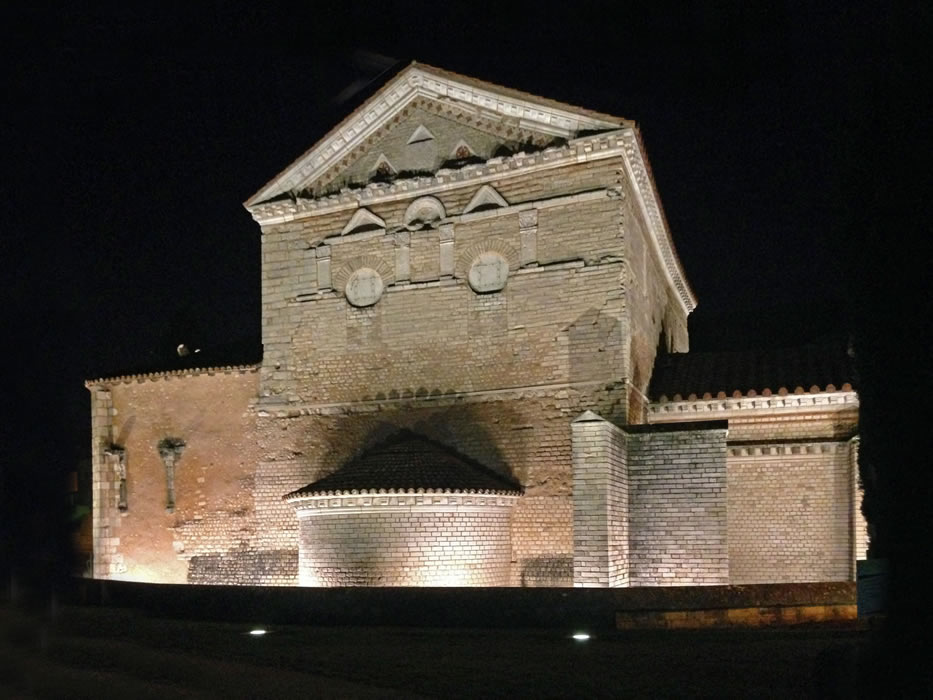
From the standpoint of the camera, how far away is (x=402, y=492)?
14.2 meters

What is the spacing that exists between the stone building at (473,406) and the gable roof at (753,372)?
0.06 m

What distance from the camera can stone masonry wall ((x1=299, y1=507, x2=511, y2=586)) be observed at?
14.2 metres

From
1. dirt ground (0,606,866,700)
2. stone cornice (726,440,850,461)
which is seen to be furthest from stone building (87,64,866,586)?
dirt ground (0,606,866,700)

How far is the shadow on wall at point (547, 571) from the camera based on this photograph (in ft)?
49.1

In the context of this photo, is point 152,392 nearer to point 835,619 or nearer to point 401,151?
point 401,151

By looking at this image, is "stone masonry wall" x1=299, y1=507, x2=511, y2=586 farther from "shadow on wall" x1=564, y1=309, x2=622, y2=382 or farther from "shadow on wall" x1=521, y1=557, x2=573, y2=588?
"shadow on wall" x1=564, y1=309, x2=622, y2=382

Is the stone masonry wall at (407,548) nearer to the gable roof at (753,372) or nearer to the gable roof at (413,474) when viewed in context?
the gable roof at (413,474)

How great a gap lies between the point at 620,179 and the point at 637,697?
10.2 m

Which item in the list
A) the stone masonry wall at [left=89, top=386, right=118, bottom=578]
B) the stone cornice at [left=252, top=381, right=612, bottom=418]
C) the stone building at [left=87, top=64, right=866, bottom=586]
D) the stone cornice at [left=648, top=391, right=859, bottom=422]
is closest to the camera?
the stone building at [left=87, top=64, right=866, bottom=586]

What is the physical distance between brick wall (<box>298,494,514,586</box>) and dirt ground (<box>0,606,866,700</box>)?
308cm

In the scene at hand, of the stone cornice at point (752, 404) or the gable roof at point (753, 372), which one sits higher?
the gable roof at point (753, 372)

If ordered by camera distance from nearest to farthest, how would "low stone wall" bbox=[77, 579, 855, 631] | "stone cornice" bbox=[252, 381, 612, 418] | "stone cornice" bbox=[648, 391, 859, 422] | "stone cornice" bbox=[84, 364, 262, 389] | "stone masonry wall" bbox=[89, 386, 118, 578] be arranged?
"low stone wall" bbox=[77, 579, 855, 631], "stone cornice" bbox=[648, 391, 859, 422], "stone cornice" bbox=[252, 381, 612, 418], "stone cornice" bbox=[84, 364, 262, 389], "stone masonry wall" bbox=[89, 386, 118, 578]

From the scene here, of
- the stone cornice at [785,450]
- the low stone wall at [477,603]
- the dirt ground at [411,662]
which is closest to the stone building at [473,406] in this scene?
the stone cornice at [785,450]

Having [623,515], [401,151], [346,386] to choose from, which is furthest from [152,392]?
[623,515]
